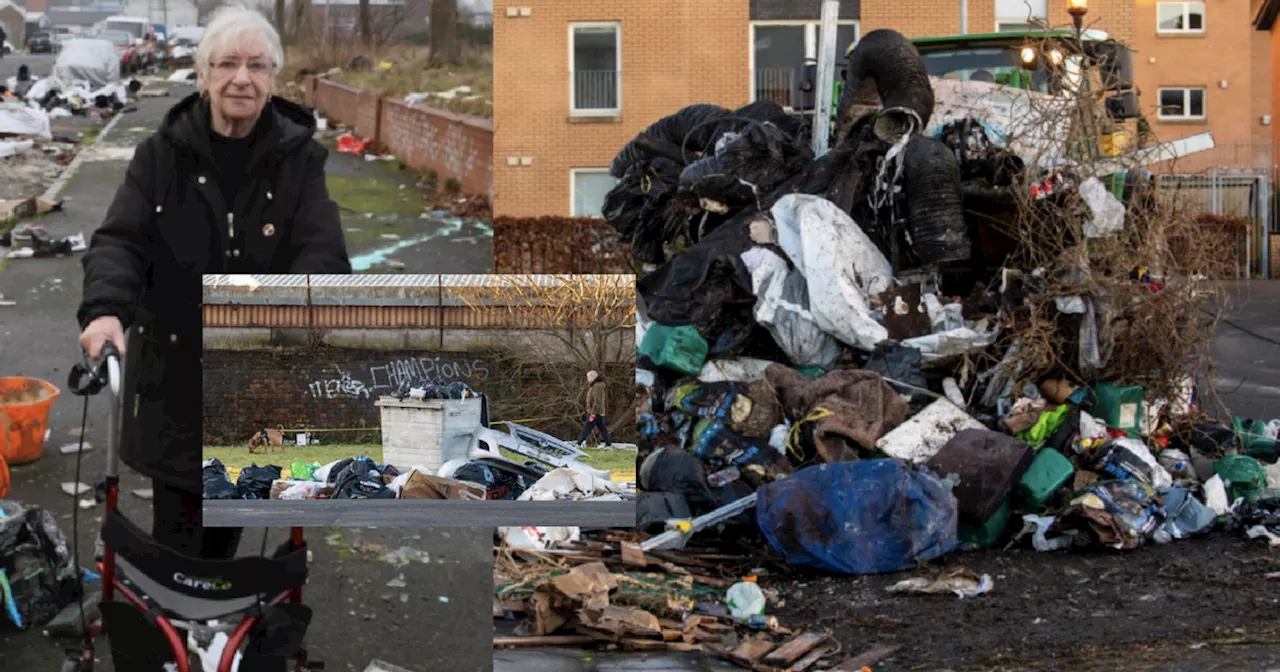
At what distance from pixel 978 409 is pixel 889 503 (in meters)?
1.56

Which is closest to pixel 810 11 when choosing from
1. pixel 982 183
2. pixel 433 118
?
pixel 982 183

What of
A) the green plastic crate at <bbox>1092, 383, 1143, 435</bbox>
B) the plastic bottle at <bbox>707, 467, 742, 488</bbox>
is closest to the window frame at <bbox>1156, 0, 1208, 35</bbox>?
the green plastic crate at <bbox>1092, 383, 1143, 435</bbox>

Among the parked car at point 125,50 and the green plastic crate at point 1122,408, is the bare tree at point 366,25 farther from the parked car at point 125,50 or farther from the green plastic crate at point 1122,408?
the green plastic crate at point 1122,408

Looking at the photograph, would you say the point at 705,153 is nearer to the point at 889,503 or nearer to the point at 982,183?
the point at 982,183

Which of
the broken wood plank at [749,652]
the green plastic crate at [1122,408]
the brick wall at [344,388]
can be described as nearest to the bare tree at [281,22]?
the brick wall at [344,388]

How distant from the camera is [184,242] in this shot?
4145mm

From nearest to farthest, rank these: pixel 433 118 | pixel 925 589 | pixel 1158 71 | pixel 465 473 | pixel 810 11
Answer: pixel 465 473, pixel 433 118, pixel 925 589, pixel 810 11, pixel 1158 71

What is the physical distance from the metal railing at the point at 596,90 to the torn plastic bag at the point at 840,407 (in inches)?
75.4

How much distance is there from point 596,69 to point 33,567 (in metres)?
3.19

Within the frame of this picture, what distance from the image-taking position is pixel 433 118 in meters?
4.64

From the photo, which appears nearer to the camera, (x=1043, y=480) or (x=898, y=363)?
(x=1043, y=480)

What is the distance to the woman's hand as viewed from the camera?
13.6ft

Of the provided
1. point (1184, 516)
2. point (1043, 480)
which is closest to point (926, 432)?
point (1043, 480)

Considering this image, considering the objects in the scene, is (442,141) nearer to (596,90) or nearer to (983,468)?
(596,90)
